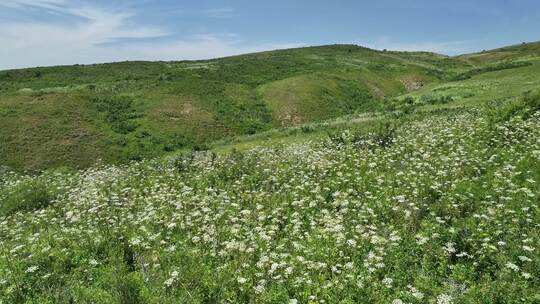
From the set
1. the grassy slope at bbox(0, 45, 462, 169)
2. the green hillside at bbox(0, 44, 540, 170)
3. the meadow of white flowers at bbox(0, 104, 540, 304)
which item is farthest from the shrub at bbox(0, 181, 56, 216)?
the grassy slope at bbox(0, 45, 462, 169)

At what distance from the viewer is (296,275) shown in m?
9.34

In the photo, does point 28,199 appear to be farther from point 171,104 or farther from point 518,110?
point 171,104

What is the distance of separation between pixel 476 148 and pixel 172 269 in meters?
13.7

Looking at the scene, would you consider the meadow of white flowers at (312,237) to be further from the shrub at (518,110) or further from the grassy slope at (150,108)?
the grassy slope at (150,108)

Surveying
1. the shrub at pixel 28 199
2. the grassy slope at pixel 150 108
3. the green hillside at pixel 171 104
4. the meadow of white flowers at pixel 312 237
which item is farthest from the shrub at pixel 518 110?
the grassy slope at pixel 150 108

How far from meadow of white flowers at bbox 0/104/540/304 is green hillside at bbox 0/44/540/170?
778 inches

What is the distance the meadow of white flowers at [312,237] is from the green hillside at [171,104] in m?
19.8

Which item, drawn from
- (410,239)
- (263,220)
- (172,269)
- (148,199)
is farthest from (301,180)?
(172,269)

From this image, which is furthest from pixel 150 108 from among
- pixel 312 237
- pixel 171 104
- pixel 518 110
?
pixel 312 237

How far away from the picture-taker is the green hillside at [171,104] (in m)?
45.2

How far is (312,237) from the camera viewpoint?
11297 mm

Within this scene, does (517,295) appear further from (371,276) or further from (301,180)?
(301,180)

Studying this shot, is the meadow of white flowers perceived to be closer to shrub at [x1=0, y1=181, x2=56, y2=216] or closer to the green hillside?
shrub at [x1=0, y1=181, x2=56, y2=216]

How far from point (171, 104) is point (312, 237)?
49.4 meters
